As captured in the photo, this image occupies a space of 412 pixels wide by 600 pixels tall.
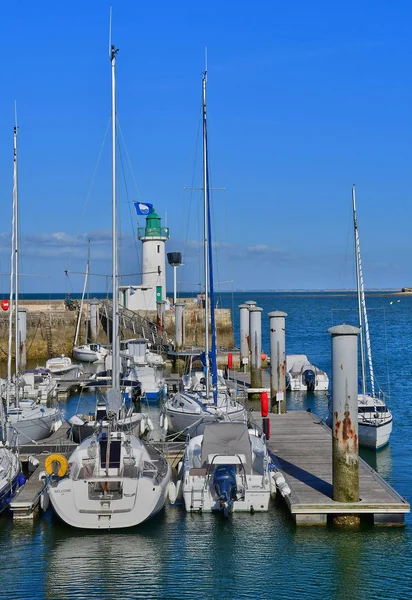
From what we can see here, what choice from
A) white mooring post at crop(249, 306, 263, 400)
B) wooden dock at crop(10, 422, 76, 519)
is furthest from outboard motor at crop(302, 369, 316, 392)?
wooden dock at crop(10, 422, 76, 519)

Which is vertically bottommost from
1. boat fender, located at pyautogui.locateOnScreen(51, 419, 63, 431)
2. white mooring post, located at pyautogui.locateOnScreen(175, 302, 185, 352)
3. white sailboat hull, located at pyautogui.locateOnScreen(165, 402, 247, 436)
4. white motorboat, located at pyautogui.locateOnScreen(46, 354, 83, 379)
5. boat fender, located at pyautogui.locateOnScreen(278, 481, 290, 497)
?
boat fender, located at pyautogui.locateOnScreen(278, 481, 290, 497)

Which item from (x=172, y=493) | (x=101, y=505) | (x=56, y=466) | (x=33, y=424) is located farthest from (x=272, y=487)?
(x=33, y=424)

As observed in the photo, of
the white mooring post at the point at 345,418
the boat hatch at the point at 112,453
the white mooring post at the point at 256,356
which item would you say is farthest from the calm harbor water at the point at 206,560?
the white mooring post at the point at 256,356

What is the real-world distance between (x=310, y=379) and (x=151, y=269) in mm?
24742

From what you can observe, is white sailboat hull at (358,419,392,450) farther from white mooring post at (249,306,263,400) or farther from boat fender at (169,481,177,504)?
boat fender at (169,481,177,504)

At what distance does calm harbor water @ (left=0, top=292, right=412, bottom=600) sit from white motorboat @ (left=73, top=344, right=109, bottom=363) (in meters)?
28.9

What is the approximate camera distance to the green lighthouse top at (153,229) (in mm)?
58812

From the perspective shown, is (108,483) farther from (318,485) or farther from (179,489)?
(318,485)

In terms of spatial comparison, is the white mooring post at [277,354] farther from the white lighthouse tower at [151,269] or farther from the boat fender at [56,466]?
the white lighthouse tower at [151,269]

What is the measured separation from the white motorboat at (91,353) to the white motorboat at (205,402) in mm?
20973

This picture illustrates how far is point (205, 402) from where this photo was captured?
76.7ft

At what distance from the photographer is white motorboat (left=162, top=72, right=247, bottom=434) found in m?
22.6

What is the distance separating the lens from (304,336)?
256ft

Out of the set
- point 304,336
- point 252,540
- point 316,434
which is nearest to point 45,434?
point 316,434
